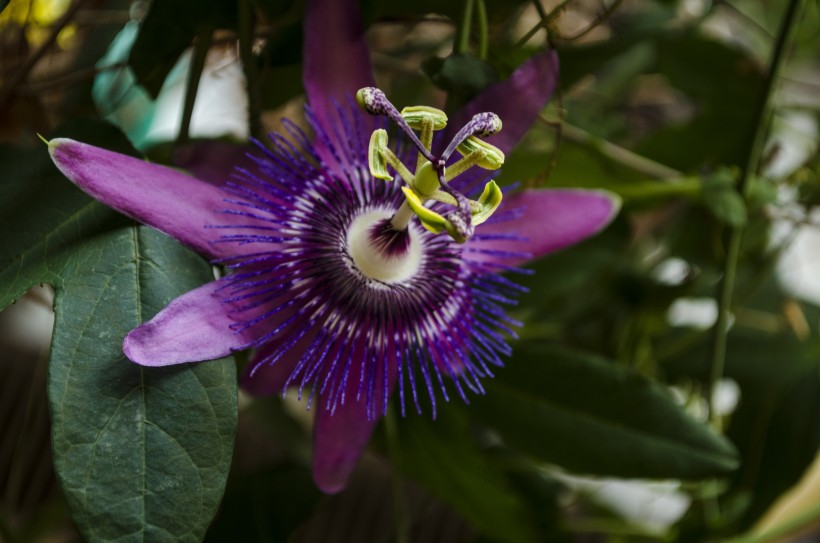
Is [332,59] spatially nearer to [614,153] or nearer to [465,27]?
[465,27]

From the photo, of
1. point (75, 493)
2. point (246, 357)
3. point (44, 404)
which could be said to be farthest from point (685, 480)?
point (44, 404)

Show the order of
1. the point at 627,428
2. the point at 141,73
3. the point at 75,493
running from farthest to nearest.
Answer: the point at 627,428 < the point at 141,73 < the point at 75,493

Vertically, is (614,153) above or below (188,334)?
below

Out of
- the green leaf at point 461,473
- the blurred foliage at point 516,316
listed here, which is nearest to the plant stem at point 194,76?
the blurred foliage at point 516,316

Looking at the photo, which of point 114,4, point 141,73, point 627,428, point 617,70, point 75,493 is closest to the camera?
point 75,493

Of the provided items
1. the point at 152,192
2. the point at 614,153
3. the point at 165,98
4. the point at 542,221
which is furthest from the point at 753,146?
the point at 165,98

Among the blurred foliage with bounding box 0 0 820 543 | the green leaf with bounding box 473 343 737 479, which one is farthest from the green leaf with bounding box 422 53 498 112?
the green leaf with bounding box 473 343 737 479

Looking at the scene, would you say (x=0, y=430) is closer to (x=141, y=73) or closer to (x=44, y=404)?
(x=44, y=404)
